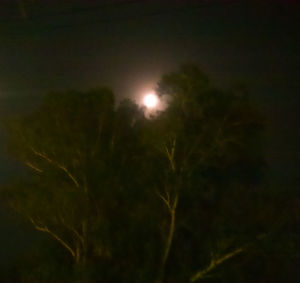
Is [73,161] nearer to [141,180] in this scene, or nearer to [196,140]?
[141,180]

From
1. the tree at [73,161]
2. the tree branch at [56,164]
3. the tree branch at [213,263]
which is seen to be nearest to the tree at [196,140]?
the tree branch at [213,263]

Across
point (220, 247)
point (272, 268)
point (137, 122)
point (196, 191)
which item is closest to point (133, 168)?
point (137, 122)

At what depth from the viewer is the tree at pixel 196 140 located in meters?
7.29

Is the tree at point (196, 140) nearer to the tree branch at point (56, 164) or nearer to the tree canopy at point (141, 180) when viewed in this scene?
the tree canopy at point (141, 180)

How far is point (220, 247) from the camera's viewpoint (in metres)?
7.14

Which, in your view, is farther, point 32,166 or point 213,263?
point 32,166

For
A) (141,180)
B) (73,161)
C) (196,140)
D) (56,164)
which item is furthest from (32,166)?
(196,140)

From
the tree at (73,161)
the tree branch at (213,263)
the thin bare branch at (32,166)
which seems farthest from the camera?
the thin bare branch at (32,166)

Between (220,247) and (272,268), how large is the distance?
1.41 metres

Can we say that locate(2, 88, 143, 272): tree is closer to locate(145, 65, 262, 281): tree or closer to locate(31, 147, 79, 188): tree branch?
locate(31, 147, 79, 188): tree branch

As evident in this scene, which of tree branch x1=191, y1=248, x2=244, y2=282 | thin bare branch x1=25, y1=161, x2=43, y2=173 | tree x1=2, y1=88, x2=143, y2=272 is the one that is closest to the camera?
tree branch x1=191, y1=248, x2=244, y2=282

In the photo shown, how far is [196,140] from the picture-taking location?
756cm

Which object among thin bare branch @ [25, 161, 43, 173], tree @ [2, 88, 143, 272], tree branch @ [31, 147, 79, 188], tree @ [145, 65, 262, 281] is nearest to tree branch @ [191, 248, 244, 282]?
tree @ [145, 65, 262, 281]

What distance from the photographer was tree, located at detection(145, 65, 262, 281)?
7.29 m
